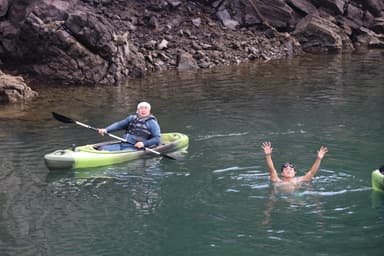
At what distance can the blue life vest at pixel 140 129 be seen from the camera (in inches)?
526

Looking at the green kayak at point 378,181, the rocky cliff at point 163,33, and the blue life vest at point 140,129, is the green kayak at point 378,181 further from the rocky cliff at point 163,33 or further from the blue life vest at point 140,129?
the rocky cliff at point 163,33

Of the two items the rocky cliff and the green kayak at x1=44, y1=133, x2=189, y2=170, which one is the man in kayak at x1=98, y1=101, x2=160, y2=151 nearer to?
the green kayak at x1=44, y1=133, x2=189, y2=170

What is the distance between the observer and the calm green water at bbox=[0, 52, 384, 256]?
8.57m

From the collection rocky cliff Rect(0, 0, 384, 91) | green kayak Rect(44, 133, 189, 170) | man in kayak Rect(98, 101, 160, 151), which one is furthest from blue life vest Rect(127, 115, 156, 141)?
rocky cliff Rect(0, 0, 384, 91)

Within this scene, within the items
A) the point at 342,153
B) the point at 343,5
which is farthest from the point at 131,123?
the point at 343,5

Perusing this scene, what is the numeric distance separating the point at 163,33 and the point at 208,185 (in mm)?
20505

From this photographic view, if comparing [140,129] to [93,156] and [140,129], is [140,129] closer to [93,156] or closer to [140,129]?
[140,129]

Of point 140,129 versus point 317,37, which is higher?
point 317,37

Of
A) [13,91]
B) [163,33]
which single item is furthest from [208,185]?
[163,33]

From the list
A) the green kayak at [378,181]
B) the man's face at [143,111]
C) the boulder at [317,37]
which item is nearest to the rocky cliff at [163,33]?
the boulder at [317,37]

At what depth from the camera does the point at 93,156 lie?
12555mm

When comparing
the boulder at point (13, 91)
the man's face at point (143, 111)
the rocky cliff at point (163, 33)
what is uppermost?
the rocky cliff at point (163, 33)

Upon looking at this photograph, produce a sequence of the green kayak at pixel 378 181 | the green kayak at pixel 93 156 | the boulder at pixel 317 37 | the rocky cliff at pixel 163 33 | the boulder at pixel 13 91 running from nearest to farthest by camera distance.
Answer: the green kayak at pixel 378 181, the green kayak at pixel 93 156, the boulder at pixel 13 91, the rocky cliff at pixel 163 33, the boulder at pixel 317 37

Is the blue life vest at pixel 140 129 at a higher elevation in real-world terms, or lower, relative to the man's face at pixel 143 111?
lower
